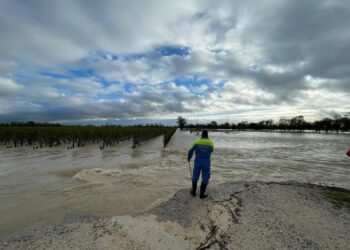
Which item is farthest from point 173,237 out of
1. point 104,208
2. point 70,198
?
point 70,198

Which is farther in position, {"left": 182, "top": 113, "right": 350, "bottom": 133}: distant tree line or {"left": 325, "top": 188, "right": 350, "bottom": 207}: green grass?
{"left": 182, "top": 113, "right": 350, "bottom": 133}: distant tree line

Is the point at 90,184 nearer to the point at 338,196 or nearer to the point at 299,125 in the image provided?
the point at 338,196

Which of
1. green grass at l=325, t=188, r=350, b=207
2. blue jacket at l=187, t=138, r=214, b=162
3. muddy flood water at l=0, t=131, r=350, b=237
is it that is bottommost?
muddy flood water at l=0, t=131, r=350, b=237

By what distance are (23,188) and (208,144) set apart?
5913mm

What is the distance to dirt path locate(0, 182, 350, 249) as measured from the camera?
12.5ft

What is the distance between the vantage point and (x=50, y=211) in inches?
222

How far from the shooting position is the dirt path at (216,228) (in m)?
3.80

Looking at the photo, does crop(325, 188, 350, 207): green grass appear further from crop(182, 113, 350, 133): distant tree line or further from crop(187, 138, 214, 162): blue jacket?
crop(182, 113, 350, 133): distant tree line

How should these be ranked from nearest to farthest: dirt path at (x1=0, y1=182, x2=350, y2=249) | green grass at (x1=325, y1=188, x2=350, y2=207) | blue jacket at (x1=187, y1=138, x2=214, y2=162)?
dirt path at (x1=0, y1=182, x2=350, y2=249) → green grass at (x1=325, y1=188, x2=350, y2=207) → blue jacket at (x1=187, y1=138, x2=214, y2=162)

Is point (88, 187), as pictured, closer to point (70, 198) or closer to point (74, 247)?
point (70, 198)

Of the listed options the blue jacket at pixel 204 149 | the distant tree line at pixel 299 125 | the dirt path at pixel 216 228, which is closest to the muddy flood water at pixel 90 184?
the dirt path at pixel 216 228

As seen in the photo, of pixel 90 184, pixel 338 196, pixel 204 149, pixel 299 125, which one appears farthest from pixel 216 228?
pixel 299 125

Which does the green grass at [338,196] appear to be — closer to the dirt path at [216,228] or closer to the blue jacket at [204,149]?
the dirt path at [216,228]

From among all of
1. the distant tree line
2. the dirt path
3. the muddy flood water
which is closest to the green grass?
the dirt path
